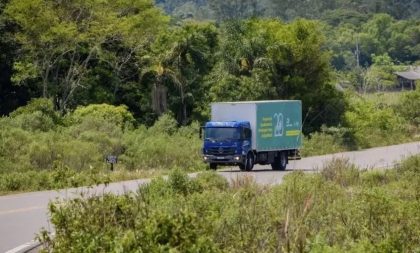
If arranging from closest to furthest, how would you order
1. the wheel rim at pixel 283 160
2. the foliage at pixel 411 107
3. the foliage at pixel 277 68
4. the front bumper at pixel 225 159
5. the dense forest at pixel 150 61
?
the front bumper at pixel 225 159 → the wheel rim at pixel 283 160 → the dense forest at pixel 150 61 → the foliage at pixel 277 68 → the foliage at pixel 411 107

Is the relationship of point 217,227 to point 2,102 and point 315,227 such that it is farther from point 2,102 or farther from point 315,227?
point 2,102

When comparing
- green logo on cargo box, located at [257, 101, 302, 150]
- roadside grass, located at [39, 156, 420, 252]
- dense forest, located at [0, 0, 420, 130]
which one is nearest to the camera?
roadside grass, located at [39, 156, 420, 252]

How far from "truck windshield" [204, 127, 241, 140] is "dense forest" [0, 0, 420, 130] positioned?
10.9 m

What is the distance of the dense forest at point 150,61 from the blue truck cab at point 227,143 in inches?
437

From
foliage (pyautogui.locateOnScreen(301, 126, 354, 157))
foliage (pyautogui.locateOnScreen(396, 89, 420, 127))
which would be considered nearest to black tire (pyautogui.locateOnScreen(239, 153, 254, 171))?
foliage (pyautogui.locateOnScreen(301, 126, 354, 157))

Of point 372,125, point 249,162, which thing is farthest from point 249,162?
point 372,125

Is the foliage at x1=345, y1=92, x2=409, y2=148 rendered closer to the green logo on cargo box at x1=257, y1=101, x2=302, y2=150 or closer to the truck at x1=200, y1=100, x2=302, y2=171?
the green logo on cargo box at x1=257, y1=101, x2=302, y2=150

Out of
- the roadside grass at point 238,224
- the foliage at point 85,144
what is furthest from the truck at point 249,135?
the roadside grass at point 238,224

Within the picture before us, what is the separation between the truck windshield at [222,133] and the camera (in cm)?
3884

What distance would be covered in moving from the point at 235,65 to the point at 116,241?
46.1 m

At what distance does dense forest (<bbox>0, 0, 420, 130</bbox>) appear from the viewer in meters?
48.3

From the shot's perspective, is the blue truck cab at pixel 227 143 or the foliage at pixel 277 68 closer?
the blue truck cab at pixel 227 143

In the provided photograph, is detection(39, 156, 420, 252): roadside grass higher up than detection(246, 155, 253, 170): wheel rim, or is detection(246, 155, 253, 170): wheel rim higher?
detection(39, 156, 420, 252): roadside grass

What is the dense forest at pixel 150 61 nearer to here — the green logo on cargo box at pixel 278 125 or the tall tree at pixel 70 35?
the tall tree at pixel 70 35
